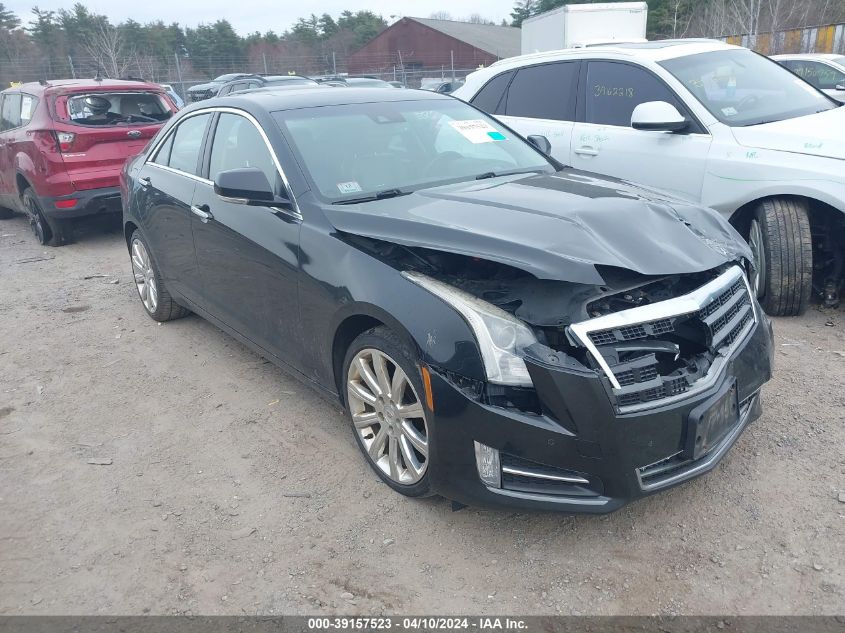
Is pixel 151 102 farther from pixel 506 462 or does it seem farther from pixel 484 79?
pixel 506 462

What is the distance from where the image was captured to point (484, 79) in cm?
682

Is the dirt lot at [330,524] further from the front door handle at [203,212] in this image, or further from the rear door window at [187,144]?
the rear door window at [187,144]

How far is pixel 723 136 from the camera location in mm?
4902

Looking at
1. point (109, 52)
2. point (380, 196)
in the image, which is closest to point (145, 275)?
point (380, 196)

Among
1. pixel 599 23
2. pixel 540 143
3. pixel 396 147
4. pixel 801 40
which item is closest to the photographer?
pixel 396 147

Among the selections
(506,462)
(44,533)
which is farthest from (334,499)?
(44,533)

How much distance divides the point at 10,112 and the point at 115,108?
1.72 meters

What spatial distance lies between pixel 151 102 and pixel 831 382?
25.9 feet

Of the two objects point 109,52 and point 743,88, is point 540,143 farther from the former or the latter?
point 109,52

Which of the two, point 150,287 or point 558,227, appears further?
point 150,287

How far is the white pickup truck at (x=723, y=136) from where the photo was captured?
4.63 m

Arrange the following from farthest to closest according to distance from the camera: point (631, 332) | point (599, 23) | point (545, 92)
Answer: point (599, 23) < point (545, 92) < point (631, 332)

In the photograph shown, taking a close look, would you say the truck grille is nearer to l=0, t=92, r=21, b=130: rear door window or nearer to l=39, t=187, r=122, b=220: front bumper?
l=39, t=187, r=122, b=220: front bumper

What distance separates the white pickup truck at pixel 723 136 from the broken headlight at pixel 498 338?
2707mm
